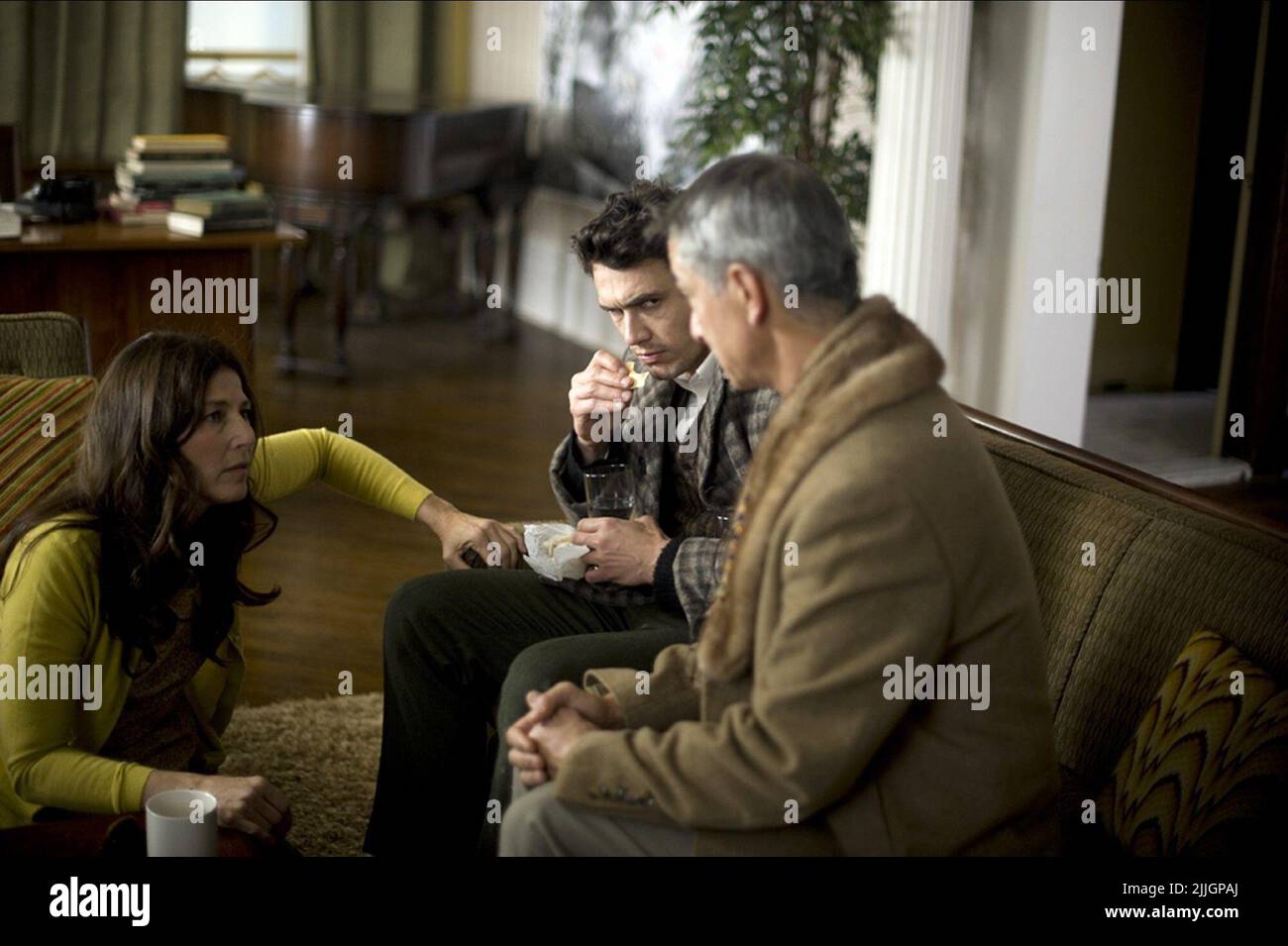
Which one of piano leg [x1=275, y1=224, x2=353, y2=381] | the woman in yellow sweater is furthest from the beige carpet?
piano leg [x1=275, y1=224, x2=353, y2=381]

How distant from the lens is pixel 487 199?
7449 mm

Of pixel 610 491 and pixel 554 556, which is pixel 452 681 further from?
pixel 610 491

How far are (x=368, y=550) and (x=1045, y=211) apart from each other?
96.3 inches

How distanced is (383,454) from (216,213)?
136cm

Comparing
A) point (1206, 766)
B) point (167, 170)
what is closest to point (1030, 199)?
point (167, 170)

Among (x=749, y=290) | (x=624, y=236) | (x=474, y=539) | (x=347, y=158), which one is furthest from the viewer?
(x=347, y=158)

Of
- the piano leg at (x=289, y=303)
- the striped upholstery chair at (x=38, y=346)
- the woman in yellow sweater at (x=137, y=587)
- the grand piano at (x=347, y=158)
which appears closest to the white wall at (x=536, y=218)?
the grand piano at (x=347, y=158)

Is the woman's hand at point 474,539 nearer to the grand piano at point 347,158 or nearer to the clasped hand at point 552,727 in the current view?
the clasped hand at point 552,727

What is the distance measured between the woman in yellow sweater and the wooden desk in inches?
71.2

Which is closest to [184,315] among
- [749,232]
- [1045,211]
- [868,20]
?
[868,20]

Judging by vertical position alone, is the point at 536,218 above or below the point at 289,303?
above

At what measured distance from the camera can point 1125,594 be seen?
228 cm
